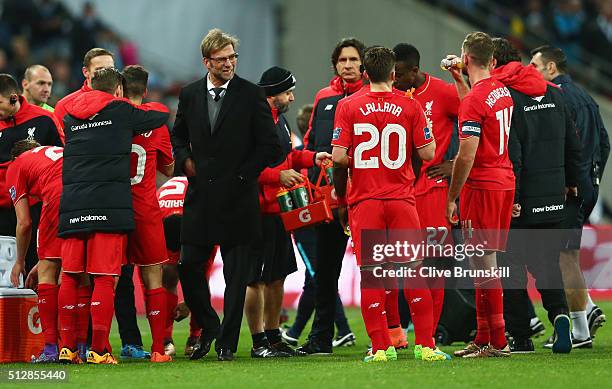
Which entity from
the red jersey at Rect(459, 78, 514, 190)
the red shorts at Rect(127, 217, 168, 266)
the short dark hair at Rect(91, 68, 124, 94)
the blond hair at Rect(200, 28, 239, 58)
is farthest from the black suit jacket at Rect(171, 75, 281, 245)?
the red jersey at Rect(459, 78, 514, 190)

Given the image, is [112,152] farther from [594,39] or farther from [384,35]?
[594,39]

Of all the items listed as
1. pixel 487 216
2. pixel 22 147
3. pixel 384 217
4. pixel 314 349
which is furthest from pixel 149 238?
pixel 487 216

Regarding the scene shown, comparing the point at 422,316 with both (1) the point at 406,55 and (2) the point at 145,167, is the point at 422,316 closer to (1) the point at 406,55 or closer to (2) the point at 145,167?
(1) the point at 406,55

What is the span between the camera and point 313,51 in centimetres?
2364

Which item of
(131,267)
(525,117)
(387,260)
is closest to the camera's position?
(387,260)

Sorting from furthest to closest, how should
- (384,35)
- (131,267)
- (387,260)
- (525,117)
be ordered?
(384,35) → (131,267) → (525,117) → (387,260)

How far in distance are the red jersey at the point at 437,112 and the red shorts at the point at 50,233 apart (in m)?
2.97

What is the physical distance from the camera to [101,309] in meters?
9.57

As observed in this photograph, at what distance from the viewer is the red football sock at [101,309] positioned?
31.4 feet

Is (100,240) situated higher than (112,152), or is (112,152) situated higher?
(112,152)

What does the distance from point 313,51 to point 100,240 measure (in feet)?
47.4

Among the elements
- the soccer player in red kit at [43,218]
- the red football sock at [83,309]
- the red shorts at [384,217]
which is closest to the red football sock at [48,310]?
the soccer player in red kit at [43,218]

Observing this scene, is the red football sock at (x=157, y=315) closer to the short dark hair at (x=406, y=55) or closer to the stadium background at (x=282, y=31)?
the short dark hair at (x=406, y=55)

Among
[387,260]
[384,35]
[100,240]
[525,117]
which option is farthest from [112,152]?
[384,35]
